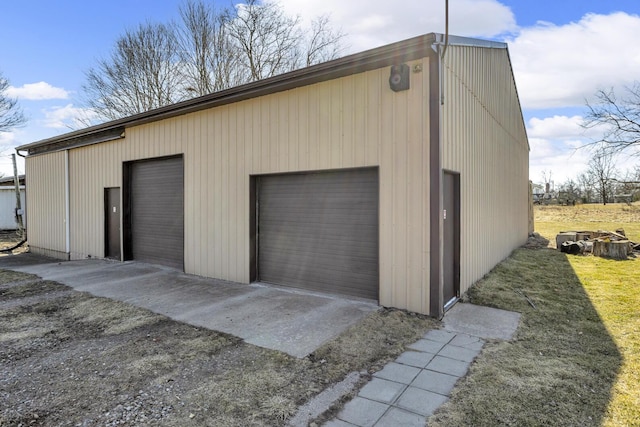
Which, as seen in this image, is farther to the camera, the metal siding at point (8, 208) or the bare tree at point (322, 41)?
the metal siding at point (8, 208)

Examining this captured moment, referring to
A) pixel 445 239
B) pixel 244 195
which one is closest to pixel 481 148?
pixel 445 239

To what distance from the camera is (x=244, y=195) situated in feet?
21.4

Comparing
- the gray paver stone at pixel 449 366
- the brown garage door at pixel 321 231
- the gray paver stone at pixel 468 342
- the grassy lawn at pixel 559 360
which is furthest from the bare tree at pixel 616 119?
the gray paver stone at pixel 449 366

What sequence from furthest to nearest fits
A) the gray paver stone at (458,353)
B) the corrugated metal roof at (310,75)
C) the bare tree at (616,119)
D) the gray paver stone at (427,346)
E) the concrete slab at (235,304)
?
the bare tree at (616,119), the corrugated metal roof at (310,75), the concrete slab at (235,304), the gray paver stone at (427,346), the gray paver stone at (458,353)

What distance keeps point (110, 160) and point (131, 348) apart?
7069 mm

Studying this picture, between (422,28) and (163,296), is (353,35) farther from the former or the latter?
(163,296)

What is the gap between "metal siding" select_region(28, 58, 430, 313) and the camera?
464 cm

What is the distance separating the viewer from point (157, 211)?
835 cm

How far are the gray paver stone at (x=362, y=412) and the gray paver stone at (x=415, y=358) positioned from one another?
776 millimetres

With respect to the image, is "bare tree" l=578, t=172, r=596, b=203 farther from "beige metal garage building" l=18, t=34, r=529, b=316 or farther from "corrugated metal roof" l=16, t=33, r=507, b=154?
"corrugated metal roof" l=16, t=33, r=507, b=154

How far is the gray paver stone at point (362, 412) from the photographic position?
2.40 meters

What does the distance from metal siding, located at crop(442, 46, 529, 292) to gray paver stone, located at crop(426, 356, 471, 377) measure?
2512 millimetres

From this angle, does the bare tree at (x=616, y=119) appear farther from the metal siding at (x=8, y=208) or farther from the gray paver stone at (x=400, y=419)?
the metal siding at (x=8, y=208)

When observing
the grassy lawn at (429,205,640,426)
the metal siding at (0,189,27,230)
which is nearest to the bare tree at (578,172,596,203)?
the grassy lawn at (429,205,640,426)
